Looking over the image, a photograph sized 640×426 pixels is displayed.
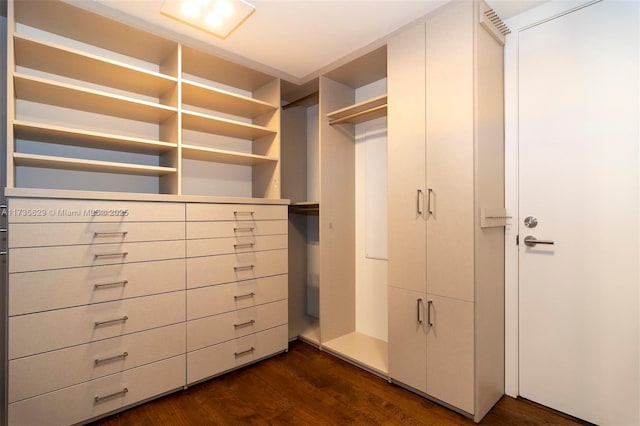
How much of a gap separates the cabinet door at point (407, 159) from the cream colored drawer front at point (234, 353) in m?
1.08

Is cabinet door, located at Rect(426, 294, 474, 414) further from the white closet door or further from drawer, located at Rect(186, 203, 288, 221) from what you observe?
drawer, located at Rect(186, 203, 288, 221)

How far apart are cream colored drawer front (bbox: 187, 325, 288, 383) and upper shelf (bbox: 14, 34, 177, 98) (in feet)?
6.10

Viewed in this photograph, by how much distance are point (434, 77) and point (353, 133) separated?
1.10 m

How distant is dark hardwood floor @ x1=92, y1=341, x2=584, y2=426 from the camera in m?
1.77

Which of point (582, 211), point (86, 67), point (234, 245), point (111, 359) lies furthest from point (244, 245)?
point (582, 211)

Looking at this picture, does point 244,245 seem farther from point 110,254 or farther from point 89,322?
point 89,322

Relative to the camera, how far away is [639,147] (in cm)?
160

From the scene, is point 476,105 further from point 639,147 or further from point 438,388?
point 438,388

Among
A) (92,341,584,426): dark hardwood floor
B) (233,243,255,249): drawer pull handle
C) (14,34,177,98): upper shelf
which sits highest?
(14,34,177,98): upper shelf

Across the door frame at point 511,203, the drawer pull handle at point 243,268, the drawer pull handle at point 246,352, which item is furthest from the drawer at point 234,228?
the door frame at point 511,203

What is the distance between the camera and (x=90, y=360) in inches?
67.6

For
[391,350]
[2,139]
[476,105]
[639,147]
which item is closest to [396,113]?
[476,105]

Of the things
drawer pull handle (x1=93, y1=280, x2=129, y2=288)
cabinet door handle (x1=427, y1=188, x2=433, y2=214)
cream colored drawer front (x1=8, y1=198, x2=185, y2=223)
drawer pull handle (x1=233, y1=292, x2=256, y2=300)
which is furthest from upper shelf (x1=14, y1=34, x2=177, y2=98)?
cabinet door handle (x1=427, y1=188, x2=433, y2=214)

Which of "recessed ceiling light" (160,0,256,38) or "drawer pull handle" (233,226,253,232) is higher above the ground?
"recessed ceiling light" (160,0,256,38)
